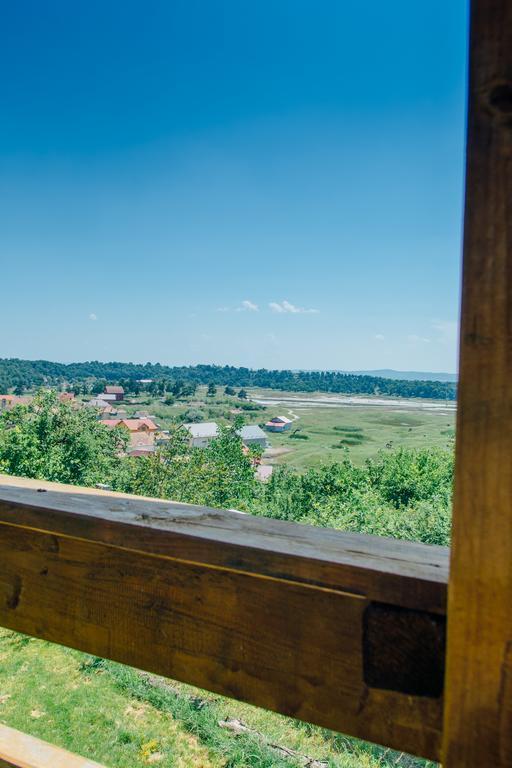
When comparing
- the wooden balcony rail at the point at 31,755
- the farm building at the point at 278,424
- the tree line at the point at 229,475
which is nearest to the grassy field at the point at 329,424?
the farm building at the point at 278,424

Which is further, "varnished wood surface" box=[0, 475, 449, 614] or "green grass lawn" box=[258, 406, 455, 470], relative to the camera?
"green grass lawn" box=[258, 406, 455, 470]

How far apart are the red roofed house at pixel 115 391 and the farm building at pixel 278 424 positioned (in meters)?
9.92

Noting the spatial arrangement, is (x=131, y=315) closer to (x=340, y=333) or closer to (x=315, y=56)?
(x=340, y=333)

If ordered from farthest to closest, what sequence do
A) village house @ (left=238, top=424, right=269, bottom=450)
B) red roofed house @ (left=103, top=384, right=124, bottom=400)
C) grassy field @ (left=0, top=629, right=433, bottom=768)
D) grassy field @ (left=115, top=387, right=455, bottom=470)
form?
red roofed house @ (left=103, top=384, right=124, bottom=400) < village house @ (left=238, top=424, right=269, bottom=450) < grassy field @ (left=115, top=387, right=455, bottom=470) < grassy field @ (left=0, top=629, right=433, bottom=768)

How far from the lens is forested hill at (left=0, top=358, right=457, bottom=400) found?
25.4m

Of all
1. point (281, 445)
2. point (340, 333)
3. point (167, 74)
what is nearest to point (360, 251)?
point (340, 333)

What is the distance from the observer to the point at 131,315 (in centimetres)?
4791

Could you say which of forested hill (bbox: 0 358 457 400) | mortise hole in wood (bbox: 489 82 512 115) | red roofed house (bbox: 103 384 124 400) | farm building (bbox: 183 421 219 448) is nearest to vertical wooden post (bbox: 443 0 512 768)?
mortise hole in wood (bbox: 489 82 512 115)

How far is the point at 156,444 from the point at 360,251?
20501mm

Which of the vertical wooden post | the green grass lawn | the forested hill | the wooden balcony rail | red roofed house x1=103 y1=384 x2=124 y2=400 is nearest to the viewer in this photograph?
the vertical wooden post

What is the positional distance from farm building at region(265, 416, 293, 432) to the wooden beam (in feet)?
108

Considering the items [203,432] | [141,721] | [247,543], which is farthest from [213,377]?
[247,543]

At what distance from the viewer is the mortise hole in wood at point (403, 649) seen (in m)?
0.32

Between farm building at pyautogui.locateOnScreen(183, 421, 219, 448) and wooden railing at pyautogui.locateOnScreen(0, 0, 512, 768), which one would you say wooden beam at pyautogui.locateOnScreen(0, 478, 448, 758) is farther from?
farm building at pyautogui.locateOnScreen(183, 421, 219, 448)
